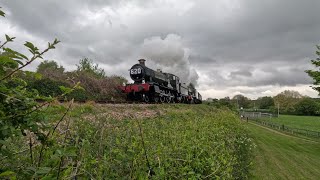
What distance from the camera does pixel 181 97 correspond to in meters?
35.0

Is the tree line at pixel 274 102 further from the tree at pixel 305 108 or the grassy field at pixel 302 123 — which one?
the grassy field at pixel 302 123

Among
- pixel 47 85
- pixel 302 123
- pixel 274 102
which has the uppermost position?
pixel 274 102

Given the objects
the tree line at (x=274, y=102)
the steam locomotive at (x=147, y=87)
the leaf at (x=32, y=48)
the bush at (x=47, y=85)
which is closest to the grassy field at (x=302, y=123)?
the tree line at (x=274, y=102)

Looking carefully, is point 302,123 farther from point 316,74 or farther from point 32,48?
point 32,48

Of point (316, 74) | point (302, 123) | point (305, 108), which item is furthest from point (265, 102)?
point (316, 74)

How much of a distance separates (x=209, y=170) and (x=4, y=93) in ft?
9.99

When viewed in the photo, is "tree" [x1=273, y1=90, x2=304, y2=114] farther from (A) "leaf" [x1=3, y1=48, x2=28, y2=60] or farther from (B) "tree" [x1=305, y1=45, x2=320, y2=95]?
(A) "leaf" [x1=3, y1=48, x2=28, y2=60]

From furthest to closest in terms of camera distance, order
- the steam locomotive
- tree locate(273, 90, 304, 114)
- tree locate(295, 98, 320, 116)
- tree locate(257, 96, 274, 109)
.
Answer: tree locate(257, 96, 274, 109) → tree locate(273, 90, 304, 114) → tree locate(295, 98, 320, 116) → the steam locomotive

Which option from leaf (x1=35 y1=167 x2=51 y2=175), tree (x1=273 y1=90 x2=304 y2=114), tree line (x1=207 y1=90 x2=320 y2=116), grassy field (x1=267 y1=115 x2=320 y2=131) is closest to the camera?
leaf (x1=35 y1=167 x2=51 y2=175)

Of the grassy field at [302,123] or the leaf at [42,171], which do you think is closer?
the leaf at [42,171]

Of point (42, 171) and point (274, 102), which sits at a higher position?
point (274, 102)

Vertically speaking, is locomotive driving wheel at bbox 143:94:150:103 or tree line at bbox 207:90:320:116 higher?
tree line at bbox 207:90:320:116

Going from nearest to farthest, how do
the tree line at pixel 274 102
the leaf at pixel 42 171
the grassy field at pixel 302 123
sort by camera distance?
1. the leaf at pixel 42 171
2. the grassy field at pixel 302 123
3. the tree line at pixel 274 102

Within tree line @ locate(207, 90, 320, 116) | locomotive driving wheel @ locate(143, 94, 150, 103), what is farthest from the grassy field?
locomotive driving wheel @ locate(143, 94, 150, 103)
